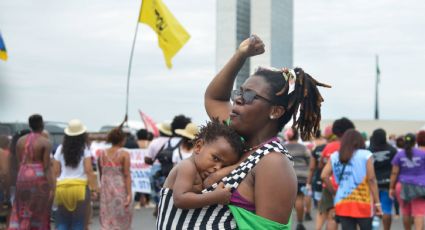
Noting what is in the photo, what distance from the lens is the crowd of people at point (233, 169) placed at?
281 cm

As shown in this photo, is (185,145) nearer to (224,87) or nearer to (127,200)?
(127,200)

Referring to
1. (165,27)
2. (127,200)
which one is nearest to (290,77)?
(127,200)

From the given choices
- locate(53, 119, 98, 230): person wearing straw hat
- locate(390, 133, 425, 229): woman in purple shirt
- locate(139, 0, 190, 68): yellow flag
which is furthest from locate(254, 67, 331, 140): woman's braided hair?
locate(139, 0, 190, 68): yellow flag

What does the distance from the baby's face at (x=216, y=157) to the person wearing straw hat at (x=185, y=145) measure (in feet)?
21.6

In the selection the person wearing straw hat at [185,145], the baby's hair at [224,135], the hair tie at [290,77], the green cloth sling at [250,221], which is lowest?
the person wearing straw hat at [185,145]

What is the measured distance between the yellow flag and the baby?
10571 mm

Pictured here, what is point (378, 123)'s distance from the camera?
174 ft

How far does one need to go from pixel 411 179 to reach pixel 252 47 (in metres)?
7.59

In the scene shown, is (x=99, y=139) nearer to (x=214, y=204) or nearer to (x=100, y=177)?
(x=100, y=177)

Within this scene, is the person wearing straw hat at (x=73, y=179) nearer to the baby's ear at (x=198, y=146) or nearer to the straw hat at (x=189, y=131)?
the straw hat at (x=189, y=131)

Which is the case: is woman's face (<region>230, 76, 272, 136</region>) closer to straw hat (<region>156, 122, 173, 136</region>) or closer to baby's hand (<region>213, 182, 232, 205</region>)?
baby's hand (<region>213, 182, 232, 205</region>)

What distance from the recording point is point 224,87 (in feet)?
10.9

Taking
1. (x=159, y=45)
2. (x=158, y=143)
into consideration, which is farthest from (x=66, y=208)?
(x=159, y=45)

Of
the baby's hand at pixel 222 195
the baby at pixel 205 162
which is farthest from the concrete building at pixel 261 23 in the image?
the baby's hand at pixel 222 195
